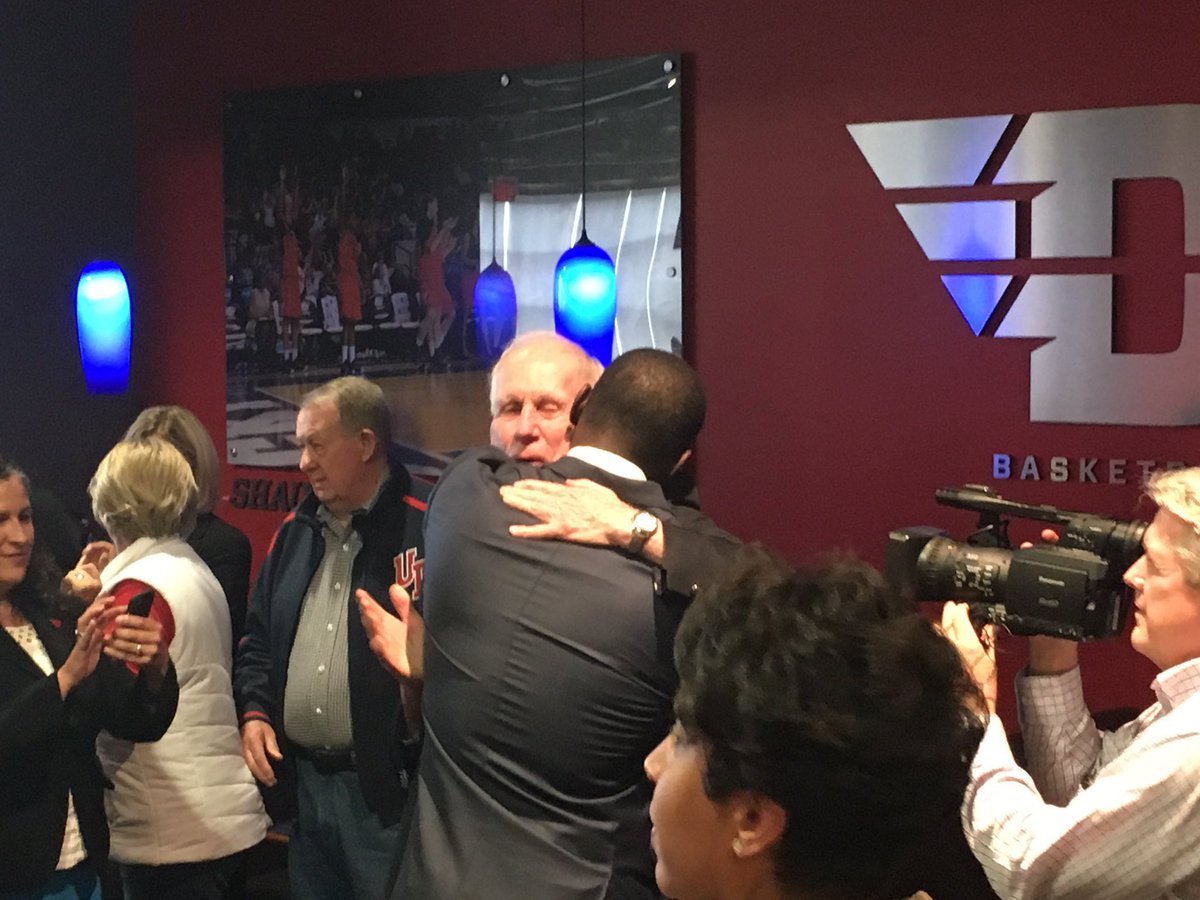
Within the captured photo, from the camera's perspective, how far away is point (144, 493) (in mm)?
3088

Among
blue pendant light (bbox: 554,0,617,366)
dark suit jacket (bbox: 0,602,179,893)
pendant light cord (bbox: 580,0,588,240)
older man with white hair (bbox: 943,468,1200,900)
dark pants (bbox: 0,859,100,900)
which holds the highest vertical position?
pendant light cord (bbox: 580,0,588,240)

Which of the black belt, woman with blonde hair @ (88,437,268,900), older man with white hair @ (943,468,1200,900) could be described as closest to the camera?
older man with white hair @ (943,468,1200,900)

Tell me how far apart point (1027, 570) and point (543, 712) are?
0.70m

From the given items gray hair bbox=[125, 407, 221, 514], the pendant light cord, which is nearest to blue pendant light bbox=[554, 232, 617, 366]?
the pendant light cord

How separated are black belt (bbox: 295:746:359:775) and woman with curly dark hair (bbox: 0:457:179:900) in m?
0.38

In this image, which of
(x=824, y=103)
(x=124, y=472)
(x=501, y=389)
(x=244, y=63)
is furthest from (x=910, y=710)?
Result: (x=244, y=63)

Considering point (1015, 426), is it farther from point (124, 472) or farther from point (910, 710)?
point (910, 710)

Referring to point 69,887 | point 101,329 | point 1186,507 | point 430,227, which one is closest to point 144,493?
point 69,887

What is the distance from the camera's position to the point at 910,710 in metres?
1.20

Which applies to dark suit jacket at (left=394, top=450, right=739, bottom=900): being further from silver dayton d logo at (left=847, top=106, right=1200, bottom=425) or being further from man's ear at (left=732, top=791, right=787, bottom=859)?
silver dayton d logo at (left=847, top=106, right=1200, bottom=425)

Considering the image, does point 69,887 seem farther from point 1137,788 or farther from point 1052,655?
point 1137,788

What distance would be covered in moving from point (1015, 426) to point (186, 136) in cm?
309

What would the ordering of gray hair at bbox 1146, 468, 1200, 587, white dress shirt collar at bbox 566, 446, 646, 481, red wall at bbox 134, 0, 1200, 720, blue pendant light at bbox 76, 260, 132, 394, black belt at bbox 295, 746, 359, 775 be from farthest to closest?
blue pendant light at bbox 76, 260, 132, 394 < red wall at bbox 134, 0, 1200, 720 < black belt at bbox 295, 746, 359, 775 < white dress shirt collar at bbox 566, 446, 646, 481 < gray hair at bbox 1146, 468, 1200, 587

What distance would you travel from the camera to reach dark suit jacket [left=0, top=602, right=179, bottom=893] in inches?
105
